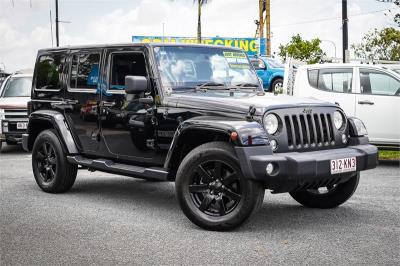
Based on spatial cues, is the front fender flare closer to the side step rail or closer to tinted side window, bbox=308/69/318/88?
the side step rail

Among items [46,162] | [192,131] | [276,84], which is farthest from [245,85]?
[276,84]

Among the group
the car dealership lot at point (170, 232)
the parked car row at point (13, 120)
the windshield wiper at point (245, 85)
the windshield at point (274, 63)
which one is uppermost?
the windshield at point (274, 63)

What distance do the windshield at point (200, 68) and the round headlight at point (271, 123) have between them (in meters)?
1.29

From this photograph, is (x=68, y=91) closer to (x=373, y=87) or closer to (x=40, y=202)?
(x=40, y=202)

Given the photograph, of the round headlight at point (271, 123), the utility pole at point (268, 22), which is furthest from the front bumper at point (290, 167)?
the utility pole at point (268, 22)

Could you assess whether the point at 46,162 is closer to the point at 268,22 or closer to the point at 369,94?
the point at 369,94

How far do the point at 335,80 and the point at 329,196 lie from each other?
198 inches

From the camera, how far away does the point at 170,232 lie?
618 centimetres

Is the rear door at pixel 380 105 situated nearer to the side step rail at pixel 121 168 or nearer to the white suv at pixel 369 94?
the white suv at pixel 369 94

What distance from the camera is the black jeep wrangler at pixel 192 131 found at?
5.98 meters

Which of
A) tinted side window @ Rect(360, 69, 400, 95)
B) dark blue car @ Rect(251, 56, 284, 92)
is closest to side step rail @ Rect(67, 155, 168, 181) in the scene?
tinted side window @ Rect(360, 69, 400, 95)

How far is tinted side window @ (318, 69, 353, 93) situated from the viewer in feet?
38.6

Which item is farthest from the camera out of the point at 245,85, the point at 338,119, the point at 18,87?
the point at 18,87

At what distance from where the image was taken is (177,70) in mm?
7227
